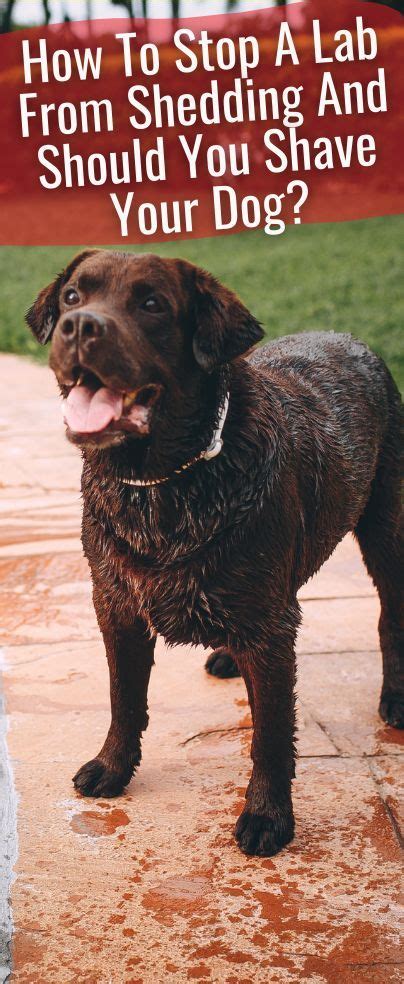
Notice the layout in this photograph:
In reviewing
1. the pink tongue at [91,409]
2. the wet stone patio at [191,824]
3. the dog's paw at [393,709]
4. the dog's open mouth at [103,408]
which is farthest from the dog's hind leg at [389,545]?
the pink tongue at [91,409]

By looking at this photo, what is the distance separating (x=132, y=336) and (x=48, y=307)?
0.49 metres

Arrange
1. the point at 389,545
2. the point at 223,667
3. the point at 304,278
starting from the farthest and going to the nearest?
the point at 304,278 → the point at 223,667 → the point at 389,545

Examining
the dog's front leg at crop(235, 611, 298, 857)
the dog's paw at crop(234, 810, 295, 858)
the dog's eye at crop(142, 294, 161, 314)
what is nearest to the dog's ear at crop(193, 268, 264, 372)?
the dog's eye at crop(142, 294, 161, 314)

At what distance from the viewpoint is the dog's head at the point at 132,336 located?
2.52 meters

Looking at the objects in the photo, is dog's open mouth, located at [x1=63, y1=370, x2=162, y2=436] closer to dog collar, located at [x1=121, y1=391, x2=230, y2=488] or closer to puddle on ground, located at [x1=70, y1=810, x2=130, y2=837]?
dog collar, located at [x1=121, y1=391, x2=230, y2=488]

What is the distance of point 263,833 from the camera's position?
2.90m

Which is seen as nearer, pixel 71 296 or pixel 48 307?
pixel 71 296

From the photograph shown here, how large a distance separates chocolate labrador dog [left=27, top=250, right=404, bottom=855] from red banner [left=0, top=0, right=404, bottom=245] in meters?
8.67

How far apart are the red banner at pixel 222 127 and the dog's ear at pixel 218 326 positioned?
8.74 meters

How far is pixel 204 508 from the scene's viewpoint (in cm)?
285

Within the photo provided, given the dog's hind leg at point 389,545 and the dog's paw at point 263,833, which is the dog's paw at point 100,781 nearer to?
the dog's paw at point 263,833

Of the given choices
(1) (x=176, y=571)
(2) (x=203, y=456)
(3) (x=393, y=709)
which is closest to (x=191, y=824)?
(1) (x=176, y=571)

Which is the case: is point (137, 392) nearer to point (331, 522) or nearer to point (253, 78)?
point (331, 522)

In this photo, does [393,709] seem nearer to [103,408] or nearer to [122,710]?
[122,710]
